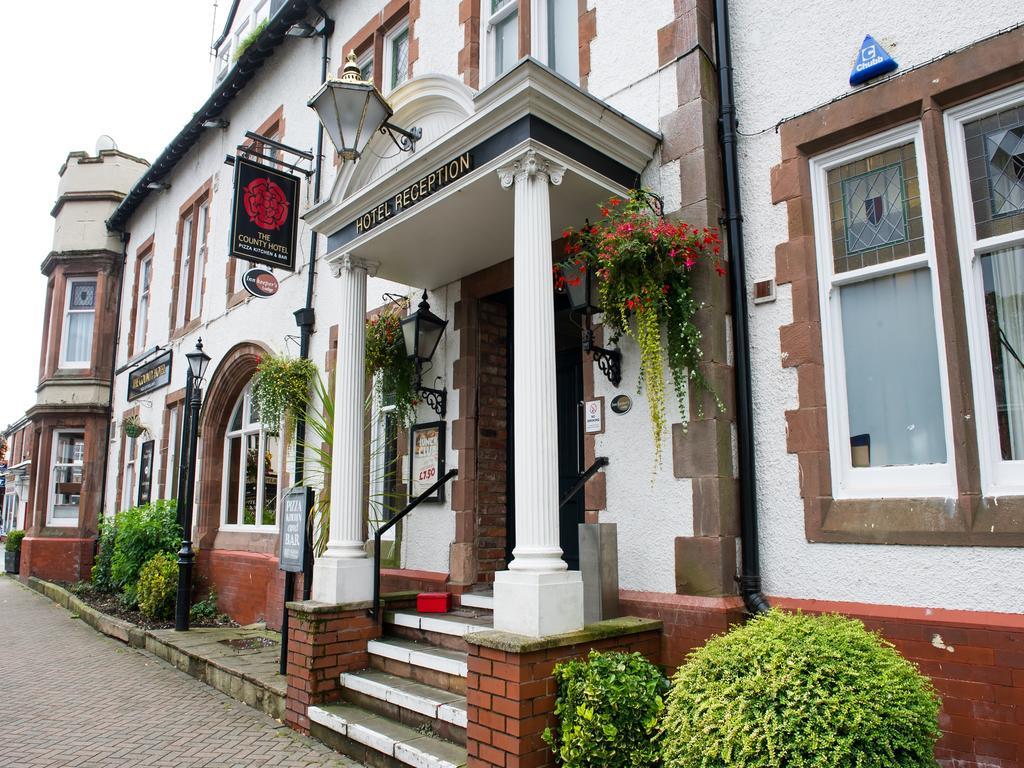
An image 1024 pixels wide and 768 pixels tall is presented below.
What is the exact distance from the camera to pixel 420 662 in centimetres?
551

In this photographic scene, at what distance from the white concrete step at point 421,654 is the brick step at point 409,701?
147 millimetres

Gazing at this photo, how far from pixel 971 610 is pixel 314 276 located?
318 inches

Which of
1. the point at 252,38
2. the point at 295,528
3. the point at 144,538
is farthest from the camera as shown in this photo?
the point at 144,538

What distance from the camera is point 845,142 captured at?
15.0ft

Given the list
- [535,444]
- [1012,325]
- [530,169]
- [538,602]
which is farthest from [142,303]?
[1012,325]

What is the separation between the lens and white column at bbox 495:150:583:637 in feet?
14.1

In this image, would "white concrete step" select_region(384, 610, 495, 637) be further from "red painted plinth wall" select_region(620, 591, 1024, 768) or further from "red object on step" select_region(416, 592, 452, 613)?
"red painted plinth wall" select_region(620, 591, 1024, 768)

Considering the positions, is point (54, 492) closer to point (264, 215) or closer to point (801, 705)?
point (264, 215)

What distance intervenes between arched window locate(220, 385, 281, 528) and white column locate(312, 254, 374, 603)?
13.4 feet

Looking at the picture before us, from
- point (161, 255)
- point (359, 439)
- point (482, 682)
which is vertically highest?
point (161, 255)

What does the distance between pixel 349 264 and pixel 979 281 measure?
4.75m

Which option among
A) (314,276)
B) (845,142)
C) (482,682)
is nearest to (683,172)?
(845,142)

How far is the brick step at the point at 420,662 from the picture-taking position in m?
5.25

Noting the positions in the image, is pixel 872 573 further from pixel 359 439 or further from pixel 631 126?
pixel 359 439
